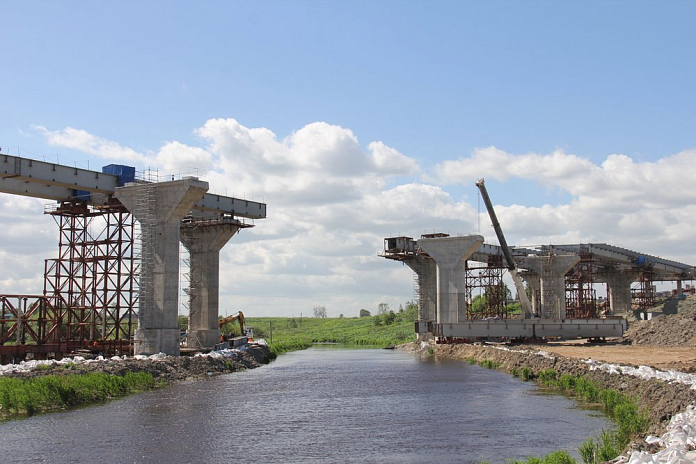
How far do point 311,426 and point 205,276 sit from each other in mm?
39423

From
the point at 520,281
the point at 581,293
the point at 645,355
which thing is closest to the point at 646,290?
the point at 581,293

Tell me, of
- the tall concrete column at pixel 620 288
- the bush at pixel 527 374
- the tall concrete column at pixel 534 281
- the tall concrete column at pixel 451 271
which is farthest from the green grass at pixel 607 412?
the tall concrete column at pixel 620 288

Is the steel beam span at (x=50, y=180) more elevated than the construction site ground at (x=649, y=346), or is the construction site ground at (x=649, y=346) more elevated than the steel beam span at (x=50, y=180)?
the steel beam span at (x=50, y=180)

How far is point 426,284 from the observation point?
274 ft

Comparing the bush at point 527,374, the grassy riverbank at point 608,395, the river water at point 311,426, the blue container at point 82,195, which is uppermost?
the blue container at point 82,195

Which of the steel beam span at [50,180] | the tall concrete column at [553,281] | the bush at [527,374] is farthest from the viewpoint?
the tall concrete column at [553,281]

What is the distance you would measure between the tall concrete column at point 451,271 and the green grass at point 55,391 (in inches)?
1574

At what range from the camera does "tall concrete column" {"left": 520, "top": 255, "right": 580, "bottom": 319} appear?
3538 inches

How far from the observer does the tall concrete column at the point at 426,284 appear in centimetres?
8300

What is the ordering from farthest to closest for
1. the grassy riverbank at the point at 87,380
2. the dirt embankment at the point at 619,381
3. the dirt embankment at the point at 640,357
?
the grassy riverbank at the point at 87,380 < the dirt embankment at the point at 640,357 < the dirt embankment at the point at 619,381

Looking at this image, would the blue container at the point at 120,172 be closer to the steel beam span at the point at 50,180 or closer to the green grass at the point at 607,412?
the steel beam span at the point at 50,180

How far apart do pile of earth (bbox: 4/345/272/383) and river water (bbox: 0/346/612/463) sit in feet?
9.52

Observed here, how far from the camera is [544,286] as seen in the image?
299ft

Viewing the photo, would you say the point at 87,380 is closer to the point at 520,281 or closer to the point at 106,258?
the point at 106,258
